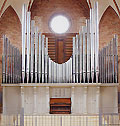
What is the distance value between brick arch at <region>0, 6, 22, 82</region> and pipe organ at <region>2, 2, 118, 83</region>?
3.83 m

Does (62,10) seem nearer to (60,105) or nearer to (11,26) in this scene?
(11,26)

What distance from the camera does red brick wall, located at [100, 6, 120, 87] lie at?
50.1ft

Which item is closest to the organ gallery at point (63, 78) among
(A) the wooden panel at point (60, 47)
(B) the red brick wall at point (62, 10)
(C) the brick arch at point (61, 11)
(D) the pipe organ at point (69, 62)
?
(D) the pipe organ at point (69, 62)

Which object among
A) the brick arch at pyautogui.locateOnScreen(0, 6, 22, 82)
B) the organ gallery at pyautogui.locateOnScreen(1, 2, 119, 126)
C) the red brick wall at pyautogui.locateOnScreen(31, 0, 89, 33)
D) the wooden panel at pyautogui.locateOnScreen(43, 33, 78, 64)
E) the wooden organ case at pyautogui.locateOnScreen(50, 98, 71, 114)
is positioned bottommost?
the wooden organ case at pyautogui.locateOnScreen(50, 98, 71, 114)

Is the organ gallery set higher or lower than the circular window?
lower

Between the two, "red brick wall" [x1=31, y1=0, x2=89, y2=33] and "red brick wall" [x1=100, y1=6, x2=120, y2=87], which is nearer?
"red brick wall" [x1=100, y1=6, x2=120, y2=87]

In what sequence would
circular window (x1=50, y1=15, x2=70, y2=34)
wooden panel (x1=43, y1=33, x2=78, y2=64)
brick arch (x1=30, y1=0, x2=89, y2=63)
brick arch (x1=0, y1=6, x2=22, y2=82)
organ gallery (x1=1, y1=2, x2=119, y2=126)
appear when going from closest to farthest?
organ gallery (x1=1, y1=2, x2=119, y2=126)
wooden panel (x1=43, y1=33, x2=78, y2=64)
brick arch (x1=0, y1=6, x2=22, y2=82)
brick arch (x1=30, y1=0, x2=89, y2=63)
circular window (x1=50, y1=15, x2=70, y2=34)

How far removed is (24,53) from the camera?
36.2ft

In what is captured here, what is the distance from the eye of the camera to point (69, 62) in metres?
11.2

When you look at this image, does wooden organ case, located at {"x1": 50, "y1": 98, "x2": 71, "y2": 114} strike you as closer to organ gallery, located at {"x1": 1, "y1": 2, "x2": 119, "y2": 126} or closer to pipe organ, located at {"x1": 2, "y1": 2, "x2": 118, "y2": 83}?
organ gallery, located at {"x1": 1, "y1": 2, "x2": 119, "y2": 126}

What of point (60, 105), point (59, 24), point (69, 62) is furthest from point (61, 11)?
point (60, 105)

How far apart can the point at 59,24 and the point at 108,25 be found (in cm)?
287

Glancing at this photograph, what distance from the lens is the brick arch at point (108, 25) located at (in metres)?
15.3

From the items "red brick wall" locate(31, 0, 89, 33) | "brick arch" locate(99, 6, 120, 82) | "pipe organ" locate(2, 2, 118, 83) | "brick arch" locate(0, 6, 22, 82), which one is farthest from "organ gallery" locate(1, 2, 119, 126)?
"red brick wall" locate(31, 0, 89, 33)
